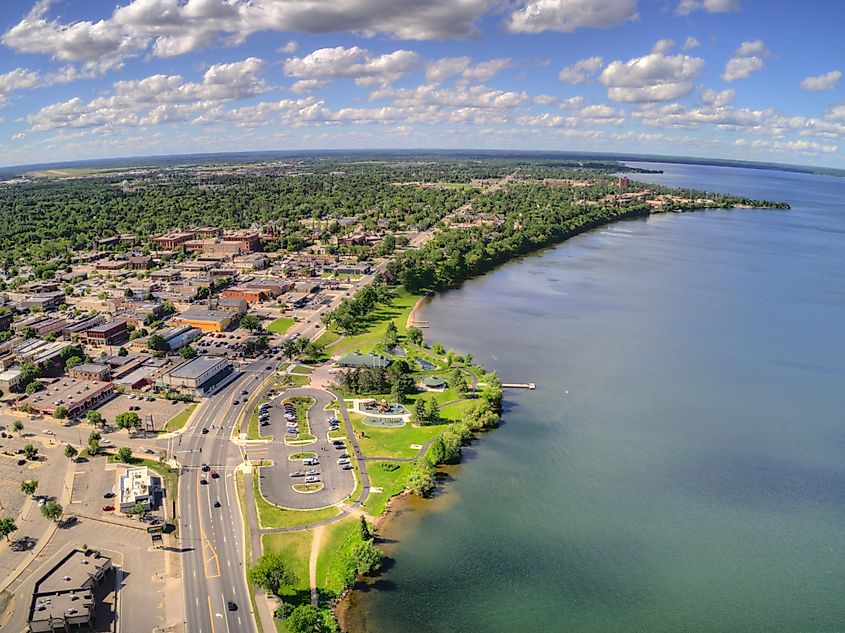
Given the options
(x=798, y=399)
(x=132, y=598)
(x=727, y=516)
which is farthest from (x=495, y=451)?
(x=798, y=399)

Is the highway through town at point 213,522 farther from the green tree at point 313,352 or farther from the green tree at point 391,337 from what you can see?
the green tree at point 391,337

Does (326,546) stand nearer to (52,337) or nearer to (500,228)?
(52,337)

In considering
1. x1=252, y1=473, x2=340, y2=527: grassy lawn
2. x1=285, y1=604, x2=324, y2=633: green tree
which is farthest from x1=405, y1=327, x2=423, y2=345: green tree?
x1=285, y1=604, x2=324, y2=633: green tree

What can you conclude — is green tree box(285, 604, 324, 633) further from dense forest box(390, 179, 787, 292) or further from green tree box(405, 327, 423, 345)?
dense forest box(390, 179, 787, 292)

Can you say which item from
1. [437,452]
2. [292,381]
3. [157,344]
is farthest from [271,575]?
[157,344]

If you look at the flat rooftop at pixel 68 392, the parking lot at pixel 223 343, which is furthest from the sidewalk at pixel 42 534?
the parking lot at pixel 223 343

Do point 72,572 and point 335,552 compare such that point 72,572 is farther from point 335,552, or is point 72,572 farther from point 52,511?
point 335,552
